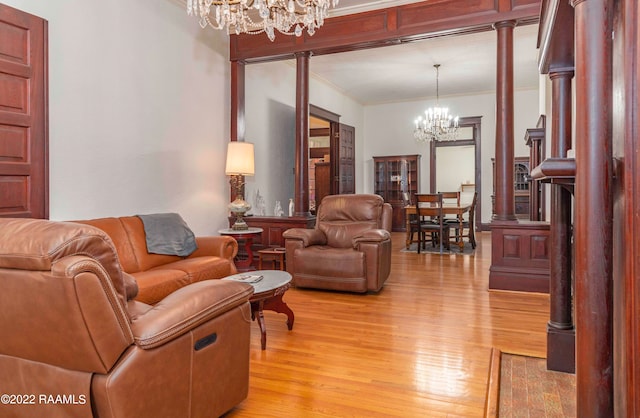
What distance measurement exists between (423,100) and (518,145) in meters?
2.38

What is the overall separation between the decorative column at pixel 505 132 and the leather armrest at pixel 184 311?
134 inches

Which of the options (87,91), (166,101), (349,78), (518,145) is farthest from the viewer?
(518,145)

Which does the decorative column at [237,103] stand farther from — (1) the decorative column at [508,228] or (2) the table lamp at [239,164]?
(1) the decorative column at [508,228]

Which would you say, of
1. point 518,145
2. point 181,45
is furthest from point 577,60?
point 518,145

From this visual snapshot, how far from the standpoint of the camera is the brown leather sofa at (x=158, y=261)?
3107 mm

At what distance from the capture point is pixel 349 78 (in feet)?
26.2

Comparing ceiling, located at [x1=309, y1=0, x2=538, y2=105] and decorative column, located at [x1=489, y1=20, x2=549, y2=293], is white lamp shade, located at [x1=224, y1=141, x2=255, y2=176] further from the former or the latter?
decorative column, located at [x1=489, y1=20, x2=549, y2=293]

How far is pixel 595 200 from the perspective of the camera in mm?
992

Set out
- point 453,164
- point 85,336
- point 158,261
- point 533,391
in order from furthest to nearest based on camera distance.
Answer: point 453,164
point 158,261
point 533,391
point 85,336

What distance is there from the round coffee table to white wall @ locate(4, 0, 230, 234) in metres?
1.76

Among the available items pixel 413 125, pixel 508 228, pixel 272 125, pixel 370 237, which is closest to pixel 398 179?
pixel 413 125

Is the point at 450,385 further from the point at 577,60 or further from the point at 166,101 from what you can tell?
the point at 166,101

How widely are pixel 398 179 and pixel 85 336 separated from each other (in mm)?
9026

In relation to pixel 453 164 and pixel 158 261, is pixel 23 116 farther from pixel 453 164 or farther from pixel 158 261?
pixel 453 164
